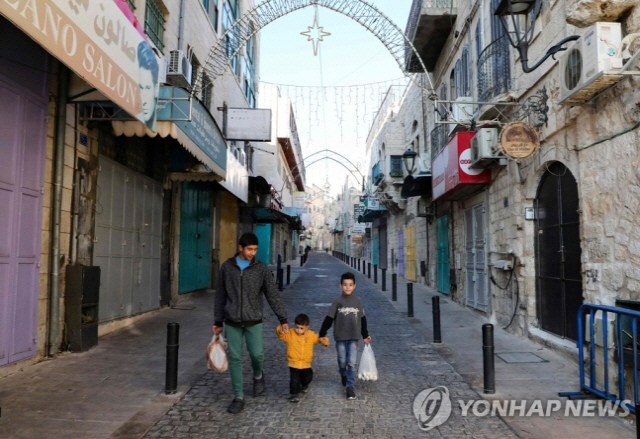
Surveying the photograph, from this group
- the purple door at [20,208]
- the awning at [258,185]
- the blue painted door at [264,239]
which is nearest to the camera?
the purple door at [20,208]

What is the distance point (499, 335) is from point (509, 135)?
147 inches

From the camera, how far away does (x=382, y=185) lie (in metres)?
24.7

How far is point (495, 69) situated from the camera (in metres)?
9.60

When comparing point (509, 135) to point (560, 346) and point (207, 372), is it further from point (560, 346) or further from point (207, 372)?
point (207, 372)

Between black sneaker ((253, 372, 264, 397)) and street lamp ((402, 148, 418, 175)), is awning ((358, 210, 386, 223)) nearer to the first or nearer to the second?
street lamp ((402, 148, 418, 175))

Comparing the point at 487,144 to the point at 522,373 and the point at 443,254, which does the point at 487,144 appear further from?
the point at 443,254

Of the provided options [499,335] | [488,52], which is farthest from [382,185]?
[499,335]

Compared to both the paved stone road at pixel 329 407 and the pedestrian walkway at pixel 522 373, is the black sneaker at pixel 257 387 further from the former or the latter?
the pedestrian walkway at pixel 522 373

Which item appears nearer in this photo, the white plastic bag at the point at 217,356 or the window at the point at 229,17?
the white plastic bag at the point at 217,356

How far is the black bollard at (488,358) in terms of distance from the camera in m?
5.18

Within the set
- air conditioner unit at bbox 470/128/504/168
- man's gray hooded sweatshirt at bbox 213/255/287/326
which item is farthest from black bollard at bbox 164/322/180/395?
air conditioner unit at bbox 470/128/504/168

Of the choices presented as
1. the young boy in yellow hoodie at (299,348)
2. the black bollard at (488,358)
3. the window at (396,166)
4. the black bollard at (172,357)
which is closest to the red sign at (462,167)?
the black bollard at (488,358)

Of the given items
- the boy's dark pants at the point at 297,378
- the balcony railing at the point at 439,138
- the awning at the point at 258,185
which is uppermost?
the balcony railing at the point at 439,138

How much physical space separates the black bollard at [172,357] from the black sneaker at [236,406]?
84cm
